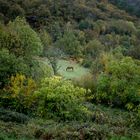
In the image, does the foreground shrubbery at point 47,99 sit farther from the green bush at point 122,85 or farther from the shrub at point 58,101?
the green bush at point 122,85

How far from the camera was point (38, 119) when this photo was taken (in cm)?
4075

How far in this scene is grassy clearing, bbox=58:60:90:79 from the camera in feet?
208

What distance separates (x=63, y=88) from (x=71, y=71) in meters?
25.3

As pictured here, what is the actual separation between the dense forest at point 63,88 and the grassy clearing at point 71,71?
16cm

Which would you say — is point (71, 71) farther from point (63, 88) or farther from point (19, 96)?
point (63, 88)

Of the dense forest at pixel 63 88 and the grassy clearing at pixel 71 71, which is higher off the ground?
the dense forest at pixel 63 88

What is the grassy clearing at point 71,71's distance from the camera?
63.5 m

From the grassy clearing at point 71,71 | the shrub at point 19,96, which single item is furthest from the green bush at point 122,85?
the shrub at point 19,96

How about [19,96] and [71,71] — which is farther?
[71,71]

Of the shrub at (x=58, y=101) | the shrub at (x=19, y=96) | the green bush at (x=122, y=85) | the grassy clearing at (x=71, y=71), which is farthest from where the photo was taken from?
the grassy clearing at (x=71, y=71)

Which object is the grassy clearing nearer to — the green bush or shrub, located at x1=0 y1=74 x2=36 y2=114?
the green bush

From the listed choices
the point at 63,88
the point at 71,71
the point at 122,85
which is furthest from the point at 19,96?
the point at 71,71

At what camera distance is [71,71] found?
67062 mm

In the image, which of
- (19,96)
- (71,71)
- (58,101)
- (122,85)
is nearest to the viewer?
(58,101)
